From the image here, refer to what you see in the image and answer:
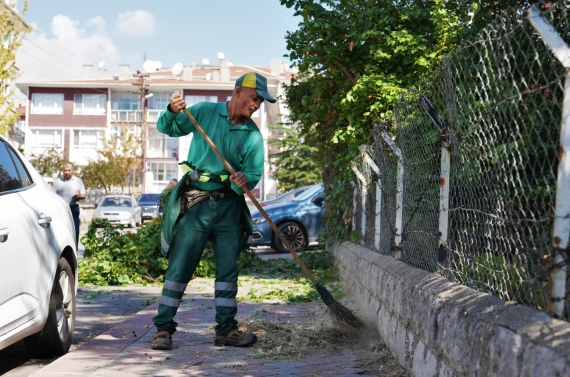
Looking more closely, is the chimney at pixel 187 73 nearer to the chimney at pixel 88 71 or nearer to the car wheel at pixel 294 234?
the chimney at pixel 88 71

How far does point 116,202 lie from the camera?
37750mm

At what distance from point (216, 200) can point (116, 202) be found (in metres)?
32.7

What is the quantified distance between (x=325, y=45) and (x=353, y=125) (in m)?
1.13

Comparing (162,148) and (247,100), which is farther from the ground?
(162,148)

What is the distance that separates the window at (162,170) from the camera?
70062 millimetres

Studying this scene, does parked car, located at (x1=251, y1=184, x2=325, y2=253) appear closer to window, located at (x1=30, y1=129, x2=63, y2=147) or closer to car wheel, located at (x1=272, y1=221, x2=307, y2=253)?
car wheel, located at (x1=272, y1=221, x2=307, y2=253)

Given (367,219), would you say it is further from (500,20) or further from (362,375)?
(500,20)

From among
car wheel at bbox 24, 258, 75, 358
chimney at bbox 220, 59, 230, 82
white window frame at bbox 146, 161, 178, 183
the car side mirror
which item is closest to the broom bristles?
car wheel at bbox 24, 258, 75, 358

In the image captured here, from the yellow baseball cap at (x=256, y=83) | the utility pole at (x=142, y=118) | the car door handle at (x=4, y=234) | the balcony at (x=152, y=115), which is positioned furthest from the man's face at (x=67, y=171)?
the balcony at (x=152, y=115)

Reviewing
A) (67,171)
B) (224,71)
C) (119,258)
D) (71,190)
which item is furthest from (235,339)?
(224,71)

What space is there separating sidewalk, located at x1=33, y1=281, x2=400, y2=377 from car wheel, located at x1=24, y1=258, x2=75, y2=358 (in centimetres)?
16

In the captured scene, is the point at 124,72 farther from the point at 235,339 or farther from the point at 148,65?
the point at 235,339

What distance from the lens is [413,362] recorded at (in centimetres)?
443

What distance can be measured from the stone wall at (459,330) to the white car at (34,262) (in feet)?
7.42
